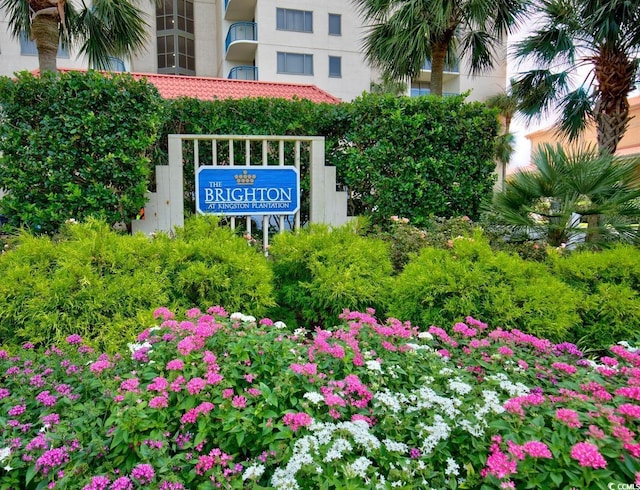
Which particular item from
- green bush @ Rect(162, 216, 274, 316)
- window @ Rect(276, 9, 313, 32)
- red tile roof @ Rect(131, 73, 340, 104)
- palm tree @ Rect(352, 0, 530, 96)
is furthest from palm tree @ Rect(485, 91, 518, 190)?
green bush @ Rect(162, 216, 274, 316)

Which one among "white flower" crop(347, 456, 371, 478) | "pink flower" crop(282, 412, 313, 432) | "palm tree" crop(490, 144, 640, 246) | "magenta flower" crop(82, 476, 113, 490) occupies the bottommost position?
"magenta flower" crop(82, 476, 113, 490)

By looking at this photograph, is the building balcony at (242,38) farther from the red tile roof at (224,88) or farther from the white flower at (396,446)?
the white flower at (396,446)

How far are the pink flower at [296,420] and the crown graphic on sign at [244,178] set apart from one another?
4.09m

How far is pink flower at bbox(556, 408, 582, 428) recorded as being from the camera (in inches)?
56.7

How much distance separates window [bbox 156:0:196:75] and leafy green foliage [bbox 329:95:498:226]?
69.4 feet

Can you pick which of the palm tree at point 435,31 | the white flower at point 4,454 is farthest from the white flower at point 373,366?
the palm tree at point 435,31

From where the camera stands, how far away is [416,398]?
174 centimetres

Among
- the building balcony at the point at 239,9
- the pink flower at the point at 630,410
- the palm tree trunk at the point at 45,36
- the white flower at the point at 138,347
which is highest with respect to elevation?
the building balcony at the point at 239,9

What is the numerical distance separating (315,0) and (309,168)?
18717mm

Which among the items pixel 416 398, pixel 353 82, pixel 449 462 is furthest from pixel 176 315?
pixel 353 82

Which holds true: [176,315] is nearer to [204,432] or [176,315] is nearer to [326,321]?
[326,321]

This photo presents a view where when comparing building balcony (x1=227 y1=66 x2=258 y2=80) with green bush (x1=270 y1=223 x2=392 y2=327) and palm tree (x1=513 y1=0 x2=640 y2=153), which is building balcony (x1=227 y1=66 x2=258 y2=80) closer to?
palm tree (x1=513 y1=0 x2=640 y2=153)

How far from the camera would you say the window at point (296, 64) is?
20656 mm

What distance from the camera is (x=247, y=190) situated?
532 cm
